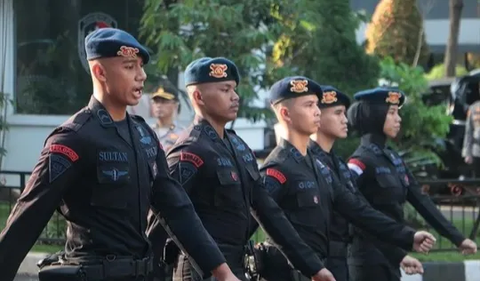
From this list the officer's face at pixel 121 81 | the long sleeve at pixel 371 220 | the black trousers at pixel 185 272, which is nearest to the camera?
the officer's face at pixel 121 81

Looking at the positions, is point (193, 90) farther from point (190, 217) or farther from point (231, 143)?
point (190, 217)

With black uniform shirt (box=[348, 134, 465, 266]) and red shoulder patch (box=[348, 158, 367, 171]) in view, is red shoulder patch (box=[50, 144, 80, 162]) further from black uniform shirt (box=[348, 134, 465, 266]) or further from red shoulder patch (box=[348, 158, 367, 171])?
red shoulder patch (box=[348, 158, 367, 171])

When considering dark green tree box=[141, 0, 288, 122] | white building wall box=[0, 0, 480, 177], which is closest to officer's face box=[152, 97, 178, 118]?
dark green tree box=[141, 0, 288, 122]

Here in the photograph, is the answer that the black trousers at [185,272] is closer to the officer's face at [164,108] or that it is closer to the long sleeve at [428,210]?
the long sleeve at [428,210]

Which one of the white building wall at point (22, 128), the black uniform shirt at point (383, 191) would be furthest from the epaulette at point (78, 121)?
the white building wall at point (22, 128)

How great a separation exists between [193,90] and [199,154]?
0.43 meters

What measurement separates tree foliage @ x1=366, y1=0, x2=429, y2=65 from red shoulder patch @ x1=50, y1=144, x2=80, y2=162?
25.3 m

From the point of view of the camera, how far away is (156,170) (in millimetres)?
4754

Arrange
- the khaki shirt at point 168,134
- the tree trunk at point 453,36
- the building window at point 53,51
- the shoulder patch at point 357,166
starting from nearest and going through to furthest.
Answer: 1. the shoulder patch at point 357,166
2. the khaki shirt at point 168,134
3. the building window at point 53,51
4. the tree trunk at point 453,36

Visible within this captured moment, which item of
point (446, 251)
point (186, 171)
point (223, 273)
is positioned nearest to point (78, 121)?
point (223, 273)

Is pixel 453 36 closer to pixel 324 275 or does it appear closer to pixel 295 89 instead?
pixel 295 89

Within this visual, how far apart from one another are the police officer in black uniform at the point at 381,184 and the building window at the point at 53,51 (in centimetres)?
775

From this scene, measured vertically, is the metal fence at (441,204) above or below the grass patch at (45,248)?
above

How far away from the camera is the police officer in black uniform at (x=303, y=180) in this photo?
6.40 m
